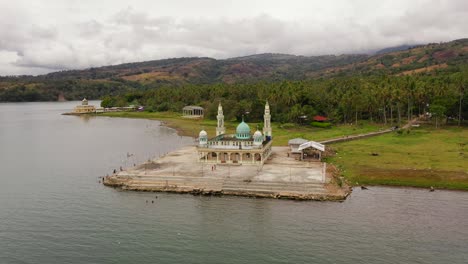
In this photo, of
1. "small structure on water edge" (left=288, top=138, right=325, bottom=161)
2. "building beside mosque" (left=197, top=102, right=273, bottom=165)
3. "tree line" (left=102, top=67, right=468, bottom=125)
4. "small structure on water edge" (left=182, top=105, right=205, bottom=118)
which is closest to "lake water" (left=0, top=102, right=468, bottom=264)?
"building beside mosque" (left=197, top=102, right=273, bottom=165)

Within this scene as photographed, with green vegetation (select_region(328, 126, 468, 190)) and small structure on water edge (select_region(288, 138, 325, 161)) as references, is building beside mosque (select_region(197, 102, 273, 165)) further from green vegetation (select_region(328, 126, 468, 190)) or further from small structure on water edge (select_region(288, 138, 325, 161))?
green vegetation (select_region(328, 126, 468, 190))

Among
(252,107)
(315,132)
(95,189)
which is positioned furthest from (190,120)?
(95,189)

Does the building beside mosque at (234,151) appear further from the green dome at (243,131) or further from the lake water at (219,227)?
the lake water at (219,227)

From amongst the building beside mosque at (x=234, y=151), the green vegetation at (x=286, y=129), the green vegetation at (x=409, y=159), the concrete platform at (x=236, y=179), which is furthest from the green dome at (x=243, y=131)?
the green vegetation at (x=286, y=129)

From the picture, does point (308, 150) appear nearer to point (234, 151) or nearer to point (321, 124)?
point (234, 151)

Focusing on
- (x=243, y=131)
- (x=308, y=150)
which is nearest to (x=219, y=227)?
(x=243, y=131)

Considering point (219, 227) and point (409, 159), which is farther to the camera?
point (409, 159)

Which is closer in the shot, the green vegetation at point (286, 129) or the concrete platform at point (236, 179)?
the concrete platform at point (236, 179)
